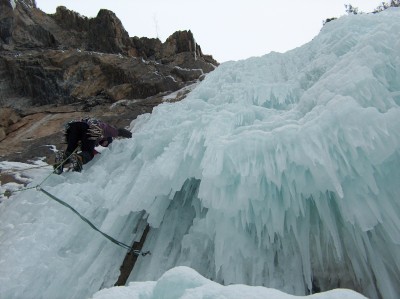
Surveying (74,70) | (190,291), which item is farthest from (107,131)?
(74,70)

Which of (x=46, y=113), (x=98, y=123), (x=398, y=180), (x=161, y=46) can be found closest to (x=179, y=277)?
(x=398, y=180)

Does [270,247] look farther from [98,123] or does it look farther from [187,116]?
[98,123]

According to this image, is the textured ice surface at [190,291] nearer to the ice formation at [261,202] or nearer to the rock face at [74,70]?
the ice formation at [261,202]

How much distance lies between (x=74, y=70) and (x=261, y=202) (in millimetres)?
10353

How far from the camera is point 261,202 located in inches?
141

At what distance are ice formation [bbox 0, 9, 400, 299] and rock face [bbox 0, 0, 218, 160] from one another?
15.8ft

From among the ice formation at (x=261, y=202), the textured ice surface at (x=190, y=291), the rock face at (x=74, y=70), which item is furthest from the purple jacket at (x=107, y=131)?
the textured ice surface at (x=190, y=291)

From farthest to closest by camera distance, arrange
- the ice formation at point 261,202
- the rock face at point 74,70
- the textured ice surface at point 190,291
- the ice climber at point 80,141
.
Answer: the rock face at point 74,70, the ice climber at point 80,141, the ice formation at point 261,202, the textured ice surface at point 190,291

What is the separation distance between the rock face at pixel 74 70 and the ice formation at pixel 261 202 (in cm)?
482

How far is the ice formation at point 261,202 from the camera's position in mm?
3227

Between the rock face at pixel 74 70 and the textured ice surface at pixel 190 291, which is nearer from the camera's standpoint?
the textured ice surface at pixel 190 291

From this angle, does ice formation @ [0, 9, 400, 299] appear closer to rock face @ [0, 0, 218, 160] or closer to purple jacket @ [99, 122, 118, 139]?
purple jacket @ [99, 122, 118, 139]

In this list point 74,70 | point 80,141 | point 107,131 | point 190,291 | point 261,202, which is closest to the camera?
point 190,291

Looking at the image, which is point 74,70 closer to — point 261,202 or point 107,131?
point 107,131
